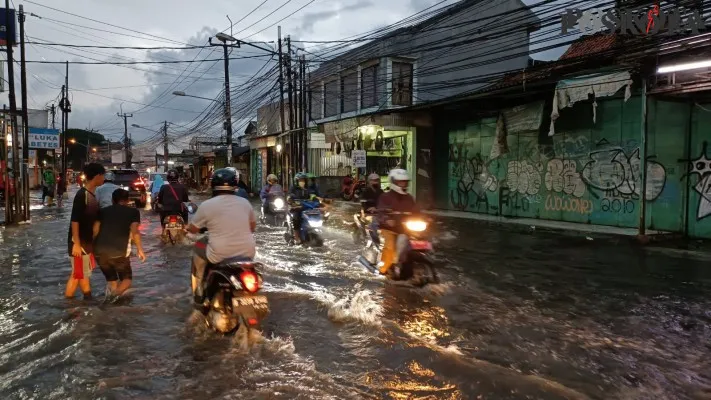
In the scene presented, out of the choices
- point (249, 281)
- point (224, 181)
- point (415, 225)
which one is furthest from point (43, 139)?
point (249, 281)

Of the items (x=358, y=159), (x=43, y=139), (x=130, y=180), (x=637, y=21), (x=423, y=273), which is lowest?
(x=423, y=273)

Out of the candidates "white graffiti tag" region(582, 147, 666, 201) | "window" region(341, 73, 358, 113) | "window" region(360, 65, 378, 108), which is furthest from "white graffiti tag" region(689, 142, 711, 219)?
"window" region(341, 73, 358, 113)

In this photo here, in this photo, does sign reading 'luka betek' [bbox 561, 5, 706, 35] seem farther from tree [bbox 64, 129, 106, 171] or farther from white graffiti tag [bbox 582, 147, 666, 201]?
tree [bbox 64, 129, 106, 171]

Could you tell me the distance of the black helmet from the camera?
496 centimetres

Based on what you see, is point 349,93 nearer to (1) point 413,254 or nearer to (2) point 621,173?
(2) point 621,173

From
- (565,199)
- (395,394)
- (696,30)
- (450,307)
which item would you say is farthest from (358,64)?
(395,394)

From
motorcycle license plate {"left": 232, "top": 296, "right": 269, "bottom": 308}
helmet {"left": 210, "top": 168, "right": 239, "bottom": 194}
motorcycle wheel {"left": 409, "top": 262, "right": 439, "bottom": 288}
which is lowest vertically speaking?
motorcycle wheel {"left": 409, "top": 262, "right": 439, "bottom": 288}

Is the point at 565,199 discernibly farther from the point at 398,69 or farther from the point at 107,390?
the point at 107,390

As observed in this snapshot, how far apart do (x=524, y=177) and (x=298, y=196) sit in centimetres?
890

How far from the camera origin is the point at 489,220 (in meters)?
17.4

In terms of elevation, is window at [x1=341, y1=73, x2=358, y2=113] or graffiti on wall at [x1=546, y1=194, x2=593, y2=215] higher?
window at [x1=341, y1=73, x2=358, y2=113]

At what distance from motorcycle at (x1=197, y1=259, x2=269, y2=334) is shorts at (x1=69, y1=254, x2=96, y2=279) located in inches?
80.4

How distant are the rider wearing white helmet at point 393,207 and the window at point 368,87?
1787 cm

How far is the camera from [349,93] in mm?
26641
